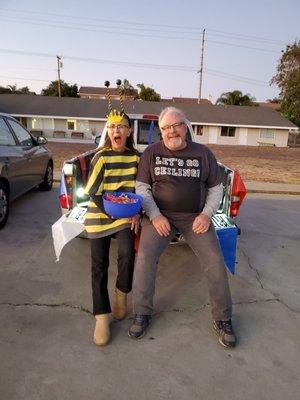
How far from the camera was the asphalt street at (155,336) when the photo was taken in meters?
2.53

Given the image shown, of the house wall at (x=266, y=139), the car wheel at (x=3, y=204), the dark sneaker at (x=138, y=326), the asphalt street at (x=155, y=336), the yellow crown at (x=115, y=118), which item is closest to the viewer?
the asphalt street at (x=155, y=336)

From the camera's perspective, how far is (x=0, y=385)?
97.1 inches

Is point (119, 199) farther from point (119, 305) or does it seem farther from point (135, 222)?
Answer: point (119, 305)

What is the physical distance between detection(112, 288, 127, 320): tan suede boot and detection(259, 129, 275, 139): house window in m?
38.2

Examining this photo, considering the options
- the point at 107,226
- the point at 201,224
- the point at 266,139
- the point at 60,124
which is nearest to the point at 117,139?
the point at 107,226

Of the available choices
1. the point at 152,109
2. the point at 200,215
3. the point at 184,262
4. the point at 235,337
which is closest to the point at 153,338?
the point at 235,337

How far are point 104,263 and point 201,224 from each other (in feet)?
2.88

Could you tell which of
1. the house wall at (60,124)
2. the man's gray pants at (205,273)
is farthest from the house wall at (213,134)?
the man's gray pants at (205,273)

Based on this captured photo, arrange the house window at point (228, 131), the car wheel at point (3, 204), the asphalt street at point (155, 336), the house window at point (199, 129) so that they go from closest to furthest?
1. the asphalt street at point (155, 336)
2. the car wheel at point (3, 204)
3. the house window at point (199, 129)
4. the house window at point (228, 131)

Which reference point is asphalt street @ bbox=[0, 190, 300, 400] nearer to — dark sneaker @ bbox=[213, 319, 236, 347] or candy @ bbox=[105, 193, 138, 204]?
dark sneaker @ bbox=[213, 319, 236, 347]

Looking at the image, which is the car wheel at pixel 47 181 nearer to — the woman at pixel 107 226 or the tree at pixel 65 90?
the woman at pixel 107 226

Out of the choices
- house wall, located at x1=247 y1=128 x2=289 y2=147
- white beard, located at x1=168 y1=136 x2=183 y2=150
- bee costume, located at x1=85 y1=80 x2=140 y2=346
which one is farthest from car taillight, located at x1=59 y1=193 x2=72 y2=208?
house wall, located at x1=247 y1=128 x2=289 y2=147

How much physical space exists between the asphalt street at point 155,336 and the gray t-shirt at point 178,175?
1.01 metres

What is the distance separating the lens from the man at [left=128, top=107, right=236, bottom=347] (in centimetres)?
315
